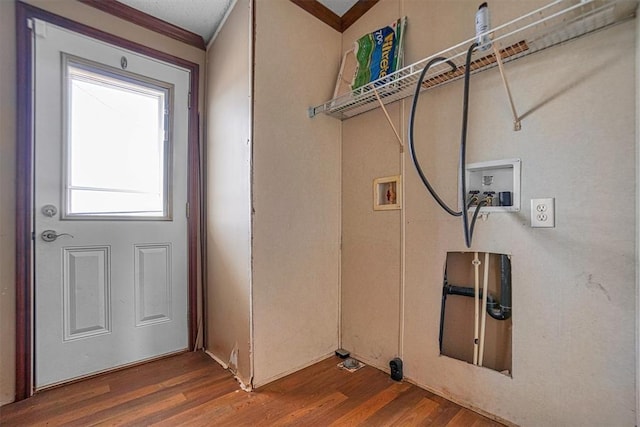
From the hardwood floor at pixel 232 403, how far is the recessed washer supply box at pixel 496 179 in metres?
0.99

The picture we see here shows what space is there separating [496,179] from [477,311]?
66cm

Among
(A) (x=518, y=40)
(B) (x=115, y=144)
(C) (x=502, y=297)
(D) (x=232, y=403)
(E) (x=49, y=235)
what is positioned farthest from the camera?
(B) (x=115, y=144)

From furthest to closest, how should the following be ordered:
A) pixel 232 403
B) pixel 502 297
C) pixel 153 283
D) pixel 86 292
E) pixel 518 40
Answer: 1. pixel 153 283
2. pixel 86 292
3. pixel 232 403
4. pixel 502 297
5. pixel 518 40

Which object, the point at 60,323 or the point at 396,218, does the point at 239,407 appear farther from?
the point at 396,218

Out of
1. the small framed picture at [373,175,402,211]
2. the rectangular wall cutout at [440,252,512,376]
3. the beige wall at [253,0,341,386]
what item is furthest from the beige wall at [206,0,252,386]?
the rectangular wall cutout at [440,252,512,376]

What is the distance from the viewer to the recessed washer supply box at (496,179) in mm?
1271

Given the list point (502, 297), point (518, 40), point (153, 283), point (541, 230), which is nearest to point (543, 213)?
point (541, 230)

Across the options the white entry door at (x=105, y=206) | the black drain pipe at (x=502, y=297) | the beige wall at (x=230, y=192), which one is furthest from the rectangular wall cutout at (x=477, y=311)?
the white entry door at (x=105, y=206)

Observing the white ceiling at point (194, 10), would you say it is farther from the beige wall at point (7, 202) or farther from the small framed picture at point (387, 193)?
the small framed picture at point (387, 193)

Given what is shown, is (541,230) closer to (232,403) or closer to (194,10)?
(232,403)

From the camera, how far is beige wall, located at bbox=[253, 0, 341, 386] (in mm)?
1639

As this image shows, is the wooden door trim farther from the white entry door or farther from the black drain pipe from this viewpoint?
the black drain pipe

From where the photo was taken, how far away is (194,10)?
6.17ft

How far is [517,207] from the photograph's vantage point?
1.26 meters
